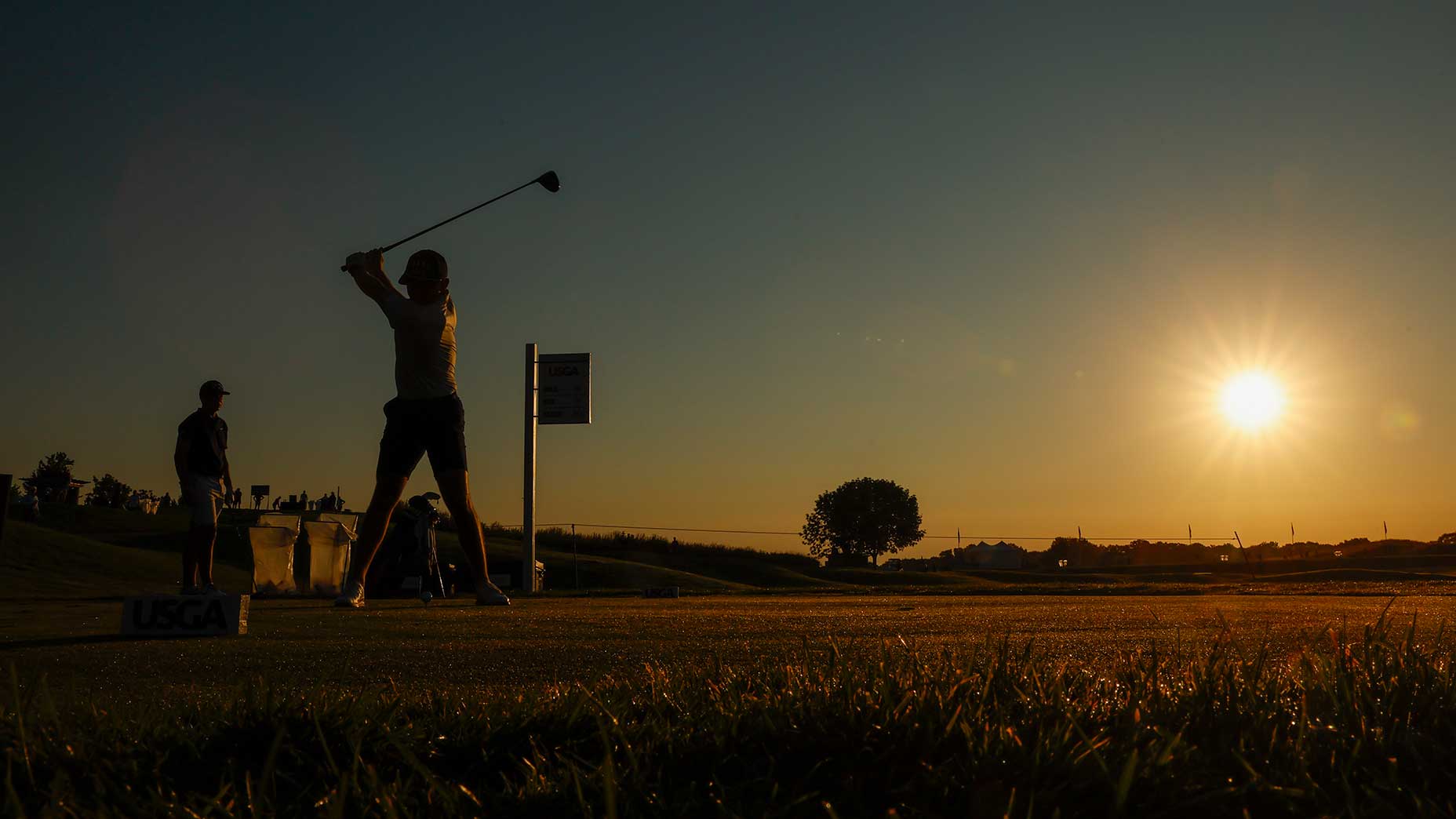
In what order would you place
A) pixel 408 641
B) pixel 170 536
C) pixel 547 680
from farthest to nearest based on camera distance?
1. pixel 170 536
2. pixel 408 641
3. pixel 547 680

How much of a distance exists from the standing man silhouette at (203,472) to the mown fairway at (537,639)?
77cm

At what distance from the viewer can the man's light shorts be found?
383 inches

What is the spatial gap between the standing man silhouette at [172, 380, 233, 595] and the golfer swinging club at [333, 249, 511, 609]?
3307 mm

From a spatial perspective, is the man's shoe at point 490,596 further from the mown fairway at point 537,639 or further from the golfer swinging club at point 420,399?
the golfer swinging club at point 420,399

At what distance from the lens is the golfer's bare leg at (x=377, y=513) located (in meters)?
7.04

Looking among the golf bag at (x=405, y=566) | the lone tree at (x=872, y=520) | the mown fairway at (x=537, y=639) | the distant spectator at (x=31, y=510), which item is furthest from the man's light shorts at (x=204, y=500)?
the lone tree at (x=872, y=520)

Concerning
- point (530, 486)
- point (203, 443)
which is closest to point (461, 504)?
point (203, 443)

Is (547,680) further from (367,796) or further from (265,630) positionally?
(265,630)

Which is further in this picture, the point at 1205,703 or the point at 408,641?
the point at 408,641

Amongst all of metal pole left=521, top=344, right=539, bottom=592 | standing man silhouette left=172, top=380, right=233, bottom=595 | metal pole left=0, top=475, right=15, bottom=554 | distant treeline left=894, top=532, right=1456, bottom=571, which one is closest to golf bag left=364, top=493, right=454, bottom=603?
metal pole left=521, top=344, right=539, bottom=592

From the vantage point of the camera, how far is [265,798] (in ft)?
6.55

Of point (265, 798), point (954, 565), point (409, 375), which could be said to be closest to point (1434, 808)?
point (265, 798)

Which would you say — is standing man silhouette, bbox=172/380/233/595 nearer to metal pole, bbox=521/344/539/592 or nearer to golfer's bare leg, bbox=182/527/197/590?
golfer's bare leg, bbox=182/527/197/590

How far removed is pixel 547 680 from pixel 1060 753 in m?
2.48
